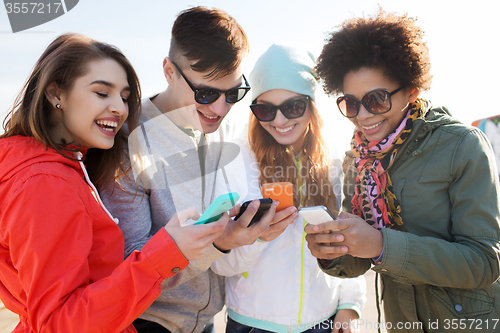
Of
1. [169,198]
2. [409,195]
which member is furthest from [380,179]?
[169,198]

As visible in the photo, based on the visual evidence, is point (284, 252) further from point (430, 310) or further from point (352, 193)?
point (430, 310)

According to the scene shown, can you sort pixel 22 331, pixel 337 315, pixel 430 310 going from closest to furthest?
pixel 22 331, pixel 430 310, pixel 337 315

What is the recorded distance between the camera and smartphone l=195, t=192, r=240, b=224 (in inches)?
62.4

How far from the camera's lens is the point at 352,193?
8.56 ft

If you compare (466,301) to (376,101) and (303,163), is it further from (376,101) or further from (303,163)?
(303,163)

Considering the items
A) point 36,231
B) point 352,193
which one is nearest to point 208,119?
point 352,193

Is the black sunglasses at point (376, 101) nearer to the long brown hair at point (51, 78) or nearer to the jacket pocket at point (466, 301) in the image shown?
the jacket pocket at point (466, 301)

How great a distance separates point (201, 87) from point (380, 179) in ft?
5.08

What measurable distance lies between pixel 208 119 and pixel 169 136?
0.36 meters

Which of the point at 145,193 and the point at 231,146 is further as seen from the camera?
the point at 231,146

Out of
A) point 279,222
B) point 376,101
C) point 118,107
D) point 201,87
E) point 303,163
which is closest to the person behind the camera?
point 118,107

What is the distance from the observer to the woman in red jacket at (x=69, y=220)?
4.27 ft

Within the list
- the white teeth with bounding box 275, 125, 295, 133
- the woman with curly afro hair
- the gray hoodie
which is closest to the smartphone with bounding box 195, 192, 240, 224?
the gray hoodie

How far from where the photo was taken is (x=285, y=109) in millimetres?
2623
